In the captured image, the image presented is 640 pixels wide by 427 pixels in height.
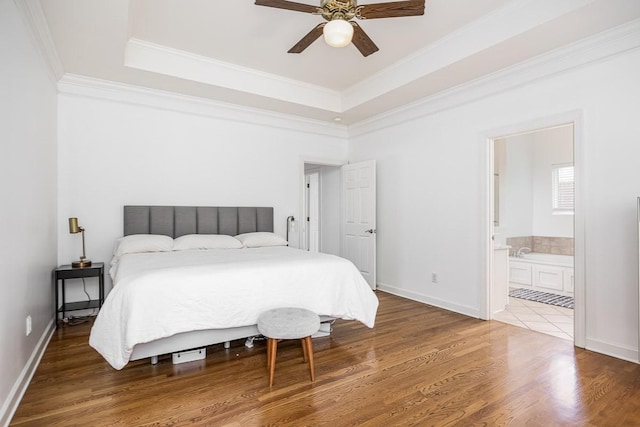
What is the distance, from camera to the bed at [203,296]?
7.35 ft

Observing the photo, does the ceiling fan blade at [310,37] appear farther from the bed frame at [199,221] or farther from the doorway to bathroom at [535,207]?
the doorway to bathroom at [535,207]

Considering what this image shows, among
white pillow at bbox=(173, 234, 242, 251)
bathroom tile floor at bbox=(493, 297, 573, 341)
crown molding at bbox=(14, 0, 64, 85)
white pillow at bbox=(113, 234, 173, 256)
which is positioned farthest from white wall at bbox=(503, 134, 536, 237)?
crown molding at bbox=(14, 0, 64, 85)

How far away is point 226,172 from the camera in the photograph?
4.70 metres

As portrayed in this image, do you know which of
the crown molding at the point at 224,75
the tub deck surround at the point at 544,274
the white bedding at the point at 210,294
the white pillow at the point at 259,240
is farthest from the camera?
the tub deck surround at the point at 544,274

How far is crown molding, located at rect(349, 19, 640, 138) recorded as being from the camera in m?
2.72

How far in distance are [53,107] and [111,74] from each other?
653 millimetres

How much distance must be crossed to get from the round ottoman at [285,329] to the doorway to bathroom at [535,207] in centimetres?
386

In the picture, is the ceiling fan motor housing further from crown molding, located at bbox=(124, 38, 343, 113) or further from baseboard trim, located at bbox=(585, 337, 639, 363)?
baseboard trim, located at bbox=(585, 337, 639, 363)

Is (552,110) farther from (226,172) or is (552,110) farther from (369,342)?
(226,172)

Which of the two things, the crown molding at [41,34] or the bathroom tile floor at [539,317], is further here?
the bathroom tile floor at [539,317]

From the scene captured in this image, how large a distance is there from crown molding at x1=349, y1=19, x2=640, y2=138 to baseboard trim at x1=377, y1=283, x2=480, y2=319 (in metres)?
2.34

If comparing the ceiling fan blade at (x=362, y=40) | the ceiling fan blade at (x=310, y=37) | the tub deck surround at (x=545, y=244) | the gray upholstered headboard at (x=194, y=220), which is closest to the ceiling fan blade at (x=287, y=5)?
the ceiling fan blade at (x=310, y=37)

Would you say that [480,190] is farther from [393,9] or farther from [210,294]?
[210,294]

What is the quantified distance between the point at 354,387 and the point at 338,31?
2.41 metres
